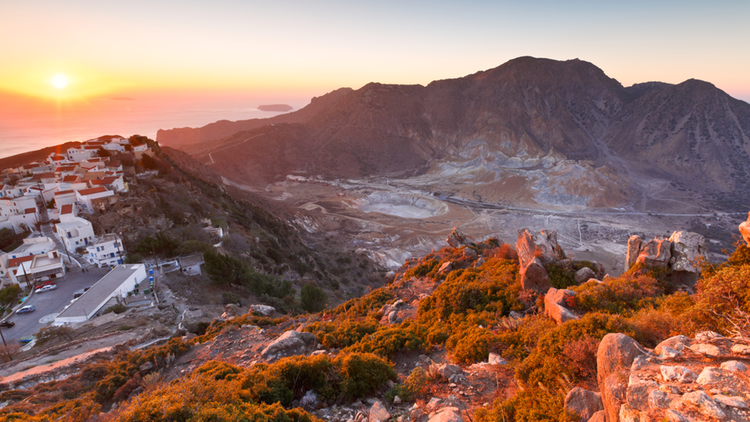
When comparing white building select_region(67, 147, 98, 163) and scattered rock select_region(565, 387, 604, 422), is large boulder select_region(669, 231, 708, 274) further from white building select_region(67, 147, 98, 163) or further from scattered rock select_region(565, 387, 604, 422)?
white building select_region(67, 147, 98, 163)

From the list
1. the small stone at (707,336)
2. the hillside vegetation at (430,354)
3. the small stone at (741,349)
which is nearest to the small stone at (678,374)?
the small stone at (741,349)

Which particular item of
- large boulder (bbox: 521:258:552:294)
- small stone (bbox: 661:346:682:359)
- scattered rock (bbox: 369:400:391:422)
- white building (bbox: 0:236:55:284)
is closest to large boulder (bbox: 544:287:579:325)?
large boulder (bbox: 521:258:552:294)

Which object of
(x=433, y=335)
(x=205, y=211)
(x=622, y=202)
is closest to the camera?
(x=433, y=335)

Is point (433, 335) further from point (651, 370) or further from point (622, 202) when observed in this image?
point (622, 202)

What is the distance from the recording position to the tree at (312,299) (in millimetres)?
21453

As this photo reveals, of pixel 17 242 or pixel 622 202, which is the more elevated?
pixel 17 242

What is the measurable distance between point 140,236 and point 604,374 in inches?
1191

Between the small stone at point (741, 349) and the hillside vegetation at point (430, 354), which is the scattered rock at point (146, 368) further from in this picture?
the small stone at point (741, 349)

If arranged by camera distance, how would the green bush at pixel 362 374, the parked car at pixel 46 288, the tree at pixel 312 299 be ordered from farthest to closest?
the tree at pixel 312 299 < the parked car at pixel 46 288 < the green bush at pixel 362 374

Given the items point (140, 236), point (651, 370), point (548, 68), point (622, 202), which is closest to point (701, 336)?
point (651, 370)

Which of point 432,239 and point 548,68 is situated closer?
point 432,239

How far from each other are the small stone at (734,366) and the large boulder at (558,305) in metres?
3.96

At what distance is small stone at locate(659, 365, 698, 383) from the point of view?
4457mm

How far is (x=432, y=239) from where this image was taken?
47.0m
